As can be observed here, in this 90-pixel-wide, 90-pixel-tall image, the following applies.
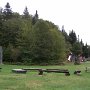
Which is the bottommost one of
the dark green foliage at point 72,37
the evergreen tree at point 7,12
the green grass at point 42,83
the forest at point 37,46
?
the green grass at point 42,83

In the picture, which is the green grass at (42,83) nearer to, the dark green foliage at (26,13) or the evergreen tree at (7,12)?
the evergreen tree at (7,12)

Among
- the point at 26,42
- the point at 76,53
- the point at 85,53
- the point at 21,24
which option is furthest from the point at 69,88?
the point at 85,53

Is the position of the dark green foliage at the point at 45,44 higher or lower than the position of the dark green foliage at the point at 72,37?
lower

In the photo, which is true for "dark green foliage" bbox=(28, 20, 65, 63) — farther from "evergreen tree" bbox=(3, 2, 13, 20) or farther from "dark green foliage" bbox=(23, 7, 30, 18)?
"dark green foliage" bbox=(23, 7, 30, 18)

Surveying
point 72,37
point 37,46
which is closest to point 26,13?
point 72,37

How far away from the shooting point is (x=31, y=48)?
66688mm

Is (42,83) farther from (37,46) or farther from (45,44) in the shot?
(37,46)

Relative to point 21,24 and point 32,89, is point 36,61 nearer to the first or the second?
point 21,24

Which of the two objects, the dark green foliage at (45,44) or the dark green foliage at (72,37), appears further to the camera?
the dark green foliage at (72,37)

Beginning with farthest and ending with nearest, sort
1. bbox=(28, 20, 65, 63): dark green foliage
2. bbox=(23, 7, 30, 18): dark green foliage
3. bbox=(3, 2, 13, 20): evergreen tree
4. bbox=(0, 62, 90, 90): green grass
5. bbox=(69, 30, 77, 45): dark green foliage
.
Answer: bbox=(69, 30, 77, 45): dark green foliage → bbox=(23, 7, 30, 18): dark green foliage → bbox=(3, 2, 13, 20): evergreen tree → bbox=(28, 20, 65, 63): dark green foliage → bbox=(0, 62, 90, 90): green grass

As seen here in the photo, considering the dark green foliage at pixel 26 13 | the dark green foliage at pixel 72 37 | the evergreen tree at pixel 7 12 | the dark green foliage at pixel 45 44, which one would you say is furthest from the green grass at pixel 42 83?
the dark green foliage at pixel 72 37

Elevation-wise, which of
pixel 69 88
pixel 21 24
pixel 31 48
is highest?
pixel 21 24

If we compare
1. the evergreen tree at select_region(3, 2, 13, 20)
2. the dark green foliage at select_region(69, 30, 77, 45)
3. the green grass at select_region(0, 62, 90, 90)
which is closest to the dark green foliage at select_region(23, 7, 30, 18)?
the evergreen tree at select_region(3, 2, 13, 20)

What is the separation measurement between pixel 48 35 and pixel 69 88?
46089 mm
